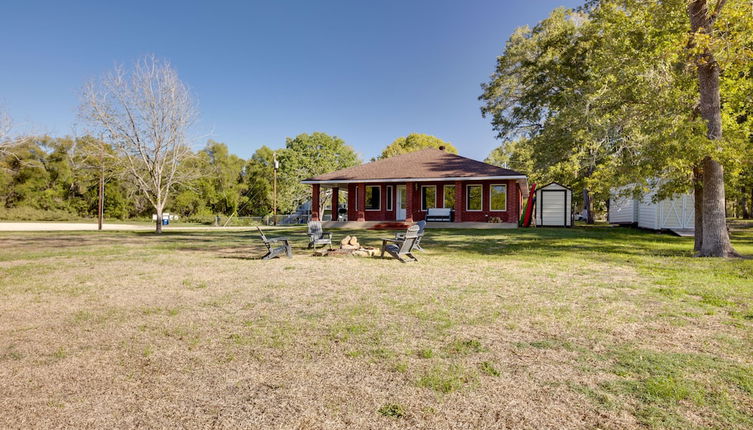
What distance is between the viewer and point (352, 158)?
43.0 metres

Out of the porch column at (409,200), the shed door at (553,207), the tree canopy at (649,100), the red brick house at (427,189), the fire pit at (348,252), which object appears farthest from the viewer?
the shed door at (553,207)

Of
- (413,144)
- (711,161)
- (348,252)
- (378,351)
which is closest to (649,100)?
(711,161)

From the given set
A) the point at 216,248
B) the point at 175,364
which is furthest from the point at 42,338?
the point at 216,248

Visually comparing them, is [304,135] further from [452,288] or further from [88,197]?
[452,288]

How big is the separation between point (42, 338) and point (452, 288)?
554 centimetres

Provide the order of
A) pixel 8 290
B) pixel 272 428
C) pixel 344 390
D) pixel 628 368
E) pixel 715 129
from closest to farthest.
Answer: pixel 272 428 → pixel 344 390 → pixel 628 368 → pixel 8 290 → pixel 715 129

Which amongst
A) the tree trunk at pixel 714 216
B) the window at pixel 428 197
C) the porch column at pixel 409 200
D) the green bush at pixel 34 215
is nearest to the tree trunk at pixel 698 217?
the tree trunk at pixel 714 216

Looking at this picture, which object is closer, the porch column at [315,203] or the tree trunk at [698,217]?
the tree trunk at [698,217]

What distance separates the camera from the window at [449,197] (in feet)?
83.6

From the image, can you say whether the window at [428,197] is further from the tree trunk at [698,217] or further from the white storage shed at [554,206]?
the tree trunk at [698,217]

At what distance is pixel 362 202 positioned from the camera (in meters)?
25.7

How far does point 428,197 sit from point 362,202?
14.0ft

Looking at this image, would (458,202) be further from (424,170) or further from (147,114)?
(147,114)

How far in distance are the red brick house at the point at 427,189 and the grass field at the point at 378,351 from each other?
1532 cm
